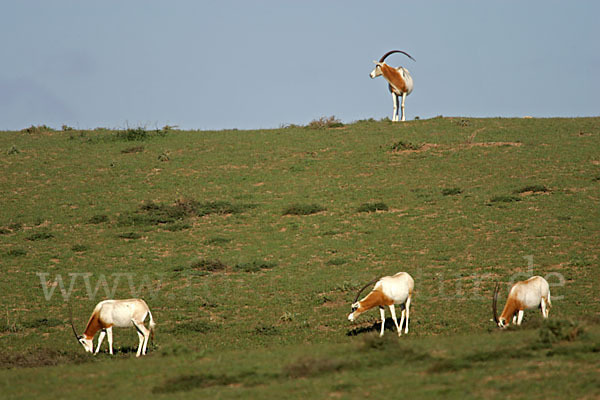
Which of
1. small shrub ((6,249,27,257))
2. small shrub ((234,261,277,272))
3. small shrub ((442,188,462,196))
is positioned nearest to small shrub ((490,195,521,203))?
small shrub ((442,188,462,196))

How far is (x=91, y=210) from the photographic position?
3092 centimetres

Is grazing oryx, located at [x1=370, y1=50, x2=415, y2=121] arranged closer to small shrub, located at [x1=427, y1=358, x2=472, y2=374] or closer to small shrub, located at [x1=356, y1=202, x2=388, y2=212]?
small shrub, located at [x1=356, y1=202, x2=388, y2=212]

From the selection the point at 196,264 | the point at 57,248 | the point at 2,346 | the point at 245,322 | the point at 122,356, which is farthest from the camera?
the point at 57,248

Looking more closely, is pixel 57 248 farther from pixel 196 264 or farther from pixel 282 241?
pixel 282 241

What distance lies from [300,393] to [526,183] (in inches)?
893

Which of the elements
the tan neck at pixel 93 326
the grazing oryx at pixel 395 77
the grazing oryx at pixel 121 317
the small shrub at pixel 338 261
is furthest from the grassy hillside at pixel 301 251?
the grazing oryx at pixel 395 77

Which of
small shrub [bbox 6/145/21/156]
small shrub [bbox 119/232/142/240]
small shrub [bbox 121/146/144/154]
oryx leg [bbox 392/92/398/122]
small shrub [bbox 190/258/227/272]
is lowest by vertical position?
small shrub [bbox 190/258/227/272]

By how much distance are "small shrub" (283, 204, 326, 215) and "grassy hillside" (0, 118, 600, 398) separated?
61 millimetres

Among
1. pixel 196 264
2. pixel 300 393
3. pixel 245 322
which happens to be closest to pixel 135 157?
pixel 196 264

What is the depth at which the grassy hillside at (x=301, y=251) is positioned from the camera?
1192 cm

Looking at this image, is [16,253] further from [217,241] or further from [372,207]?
[372,207]

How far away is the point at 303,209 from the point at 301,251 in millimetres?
4922

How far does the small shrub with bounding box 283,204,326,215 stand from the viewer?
97.1 ft

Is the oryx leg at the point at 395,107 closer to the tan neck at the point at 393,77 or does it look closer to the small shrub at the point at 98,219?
the tan neck at the point at 393,77
